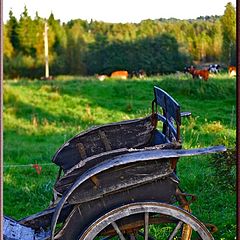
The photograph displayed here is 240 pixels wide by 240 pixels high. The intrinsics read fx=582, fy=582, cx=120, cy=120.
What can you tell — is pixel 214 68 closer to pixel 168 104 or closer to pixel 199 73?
pixel 199 73

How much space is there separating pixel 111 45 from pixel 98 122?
13.4 feet

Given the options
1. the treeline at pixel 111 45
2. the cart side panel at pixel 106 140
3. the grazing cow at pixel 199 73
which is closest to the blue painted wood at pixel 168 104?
the cart side panel at pixel 106 140

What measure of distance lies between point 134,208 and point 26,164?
18.7ft

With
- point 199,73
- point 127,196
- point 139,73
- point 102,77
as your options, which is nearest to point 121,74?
point 102,77

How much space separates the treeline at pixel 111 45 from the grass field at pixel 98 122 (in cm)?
50

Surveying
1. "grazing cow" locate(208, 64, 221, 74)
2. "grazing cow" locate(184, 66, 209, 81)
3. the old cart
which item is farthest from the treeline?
the old cart

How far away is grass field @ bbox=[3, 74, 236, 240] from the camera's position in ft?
17.8

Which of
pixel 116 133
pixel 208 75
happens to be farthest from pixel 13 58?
pixel 116 133

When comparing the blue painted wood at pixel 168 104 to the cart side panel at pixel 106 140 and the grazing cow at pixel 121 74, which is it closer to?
the cart side panel at pixel 106 140

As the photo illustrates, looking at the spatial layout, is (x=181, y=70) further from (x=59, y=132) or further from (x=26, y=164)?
(x=26, y=164)

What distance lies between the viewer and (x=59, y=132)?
1042 cm

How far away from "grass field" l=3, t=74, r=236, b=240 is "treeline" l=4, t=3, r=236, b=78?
498mm

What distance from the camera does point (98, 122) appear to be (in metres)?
10.9

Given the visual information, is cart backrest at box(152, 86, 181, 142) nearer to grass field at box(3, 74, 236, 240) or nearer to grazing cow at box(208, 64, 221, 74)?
grass field at box(3, 74, 236, 240)
